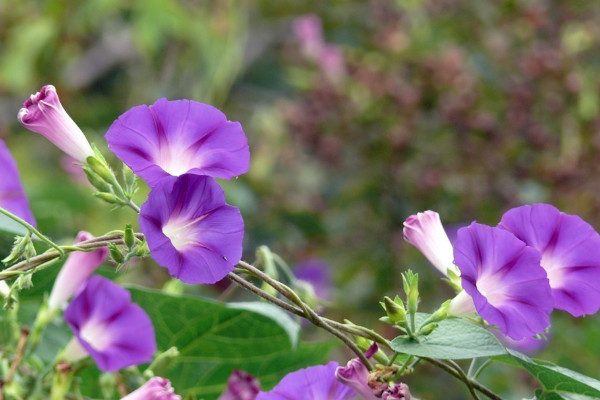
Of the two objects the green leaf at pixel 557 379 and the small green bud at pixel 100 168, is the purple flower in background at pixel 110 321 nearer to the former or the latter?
the small green bud at pixel 100 168

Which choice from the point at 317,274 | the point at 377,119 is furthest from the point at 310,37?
the point at 317,274

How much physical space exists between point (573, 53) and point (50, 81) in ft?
4.77

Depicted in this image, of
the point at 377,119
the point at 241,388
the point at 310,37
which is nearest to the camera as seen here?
the point at 241,388

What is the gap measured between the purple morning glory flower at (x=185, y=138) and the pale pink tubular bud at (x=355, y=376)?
13 cm

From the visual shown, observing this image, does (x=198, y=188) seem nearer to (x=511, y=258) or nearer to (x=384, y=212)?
(x=511, y=258)

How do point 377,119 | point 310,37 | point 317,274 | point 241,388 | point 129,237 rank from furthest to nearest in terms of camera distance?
point 310,37 → point 317,274 → point 377,119 → point 241,388 → point 129,237

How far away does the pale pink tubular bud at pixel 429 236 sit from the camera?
607 mm

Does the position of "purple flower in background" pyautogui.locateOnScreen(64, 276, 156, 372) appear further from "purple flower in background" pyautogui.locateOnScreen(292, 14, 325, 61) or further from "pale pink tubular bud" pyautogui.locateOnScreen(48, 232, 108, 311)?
"purple flower in background" pyautogui.locateOnScreen(292, 14, 325, 61)

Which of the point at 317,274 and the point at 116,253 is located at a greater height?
the point at 116,253

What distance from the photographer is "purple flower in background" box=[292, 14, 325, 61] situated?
2.36m

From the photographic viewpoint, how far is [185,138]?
21.9 inches

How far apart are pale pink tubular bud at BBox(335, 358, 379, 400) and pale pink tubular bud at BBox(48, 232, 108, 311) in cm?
22

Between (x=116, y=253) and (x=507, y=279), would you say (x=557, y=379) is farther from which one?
(x=116, y=253)

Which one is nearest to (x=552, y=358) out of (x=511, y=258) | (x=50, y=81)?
(x=511, y=258)
